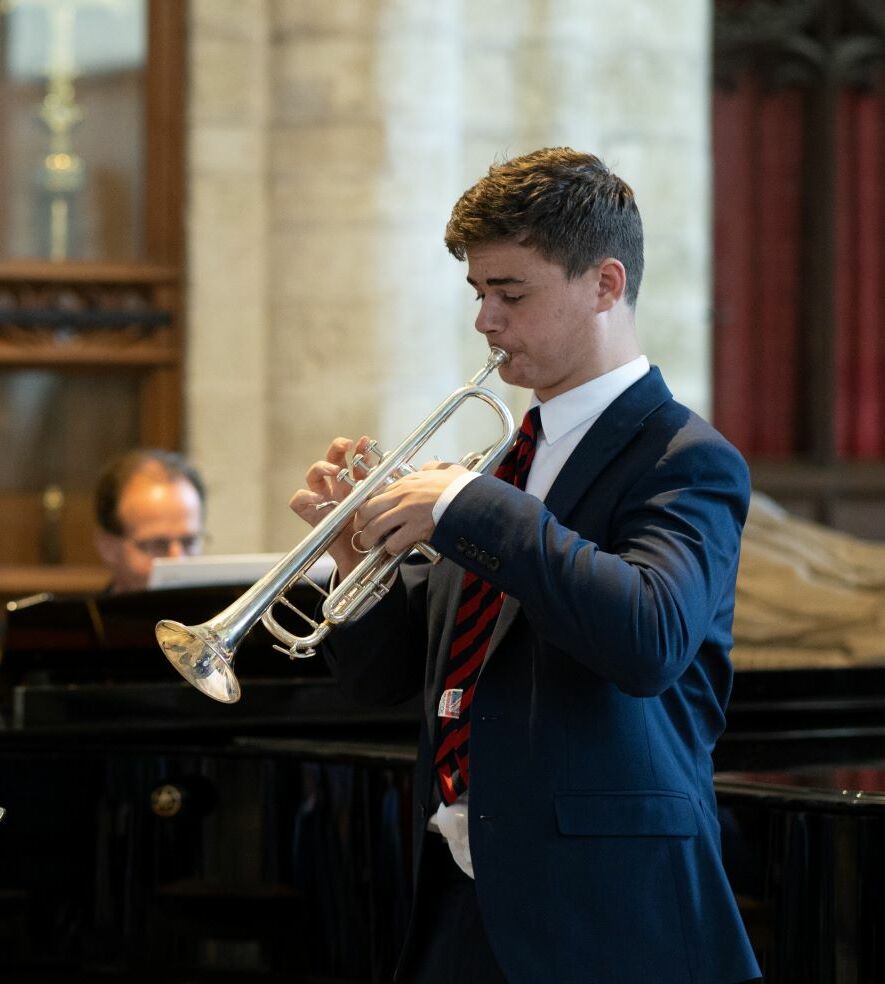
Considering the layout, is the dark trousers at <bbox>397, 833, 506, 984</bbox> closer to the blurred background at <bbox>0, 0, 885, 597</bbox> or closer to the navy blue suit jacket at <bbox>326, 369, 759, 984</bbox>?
the navy blue suit jacket at <bbox>326, 369, 759, 984</bbox>

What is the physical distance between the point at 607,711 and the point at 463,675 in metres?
0.21

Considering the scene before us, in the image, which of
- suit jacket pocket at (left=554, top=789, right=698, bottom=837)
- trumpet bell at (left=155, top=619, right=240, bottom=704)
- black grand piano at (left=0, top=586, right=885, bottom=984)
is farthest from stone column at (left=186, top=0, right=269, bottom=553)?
suit jacket pocket at (left=554, top=789, right=698, bottom=837)

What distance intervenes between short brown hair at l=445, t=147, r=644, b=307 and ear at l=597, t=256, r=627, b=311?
0.01m

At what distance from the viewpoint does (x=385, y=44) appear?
5820 mm

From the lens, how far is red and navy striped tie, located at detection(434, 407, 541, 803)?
2117mm

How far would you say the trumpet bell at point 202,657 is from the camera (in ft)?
7.45

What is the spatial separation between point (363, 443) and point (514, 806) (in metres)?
0.51

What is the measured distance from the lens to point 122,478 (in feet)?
15.9

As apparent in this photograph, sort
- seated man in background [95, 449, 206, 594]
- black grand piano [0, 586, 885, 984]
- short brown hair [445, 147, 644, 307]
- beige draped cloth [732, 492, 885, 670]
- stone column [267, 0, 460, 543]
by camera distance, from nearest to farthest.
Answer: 1. short brown hair [445, 147, 644, 307]
2. black grand piano [0, 586, 885, 984]
3. beige draped cloth [732, 492, 885, 670]
4. seated man in background [95, 449, 206, 594]
5. stone column [267, 0, 460, 543]

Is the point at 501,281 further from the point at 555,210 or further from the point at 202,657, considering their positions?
the point at 202,657

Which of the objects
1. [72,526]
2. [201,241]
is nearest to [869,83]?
[201,241]

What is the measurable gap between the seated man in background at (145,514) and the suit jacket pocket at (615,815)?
9.59ft

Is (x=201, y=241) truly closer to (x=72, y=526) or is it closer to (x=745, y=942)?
(x=72, y=526)

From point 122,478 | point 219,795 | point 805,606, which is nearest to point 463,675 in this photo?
point 219,795
